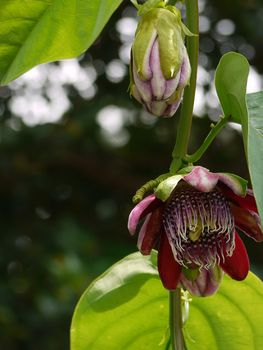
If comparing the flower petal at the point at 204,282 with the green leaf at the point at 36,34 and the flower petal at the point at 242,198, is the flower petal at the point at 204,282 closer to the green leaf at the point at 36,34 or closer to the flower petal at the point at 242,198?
the flower petal at the point at 242,198

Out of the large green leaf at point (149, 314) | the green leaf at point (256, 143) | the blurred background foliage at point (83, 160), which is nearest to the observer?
the green leaf at point (256, 143)

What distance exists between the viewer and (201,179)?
2.37ft

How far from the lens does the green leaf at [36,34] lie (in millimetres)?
827

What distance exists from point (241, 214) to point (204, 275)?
6 cm

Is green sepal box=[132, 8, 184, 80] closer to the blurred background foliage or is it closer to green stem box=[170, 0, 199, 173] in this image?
green stem box=[170, 0, 199, 173]

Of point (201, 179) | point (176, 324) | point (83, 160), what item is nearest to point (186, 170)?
point (201, 179)

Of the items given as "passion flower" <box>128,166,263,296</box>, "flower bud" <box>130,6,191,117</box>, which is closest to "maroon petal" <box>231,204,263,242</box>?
"passion flower" <box>128,166,263,296</box>

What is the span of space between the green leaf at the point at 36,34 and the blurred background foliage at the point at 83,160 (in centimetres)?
168

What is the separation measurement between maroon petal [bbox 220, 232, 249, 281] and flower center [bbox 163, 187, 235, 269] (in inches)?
0.7

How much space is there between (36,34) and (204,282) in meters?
0.27

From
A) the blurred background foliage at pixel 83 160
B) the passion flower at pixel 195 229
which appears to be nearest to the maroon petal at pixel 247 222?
the passion flower at pixel 195 229

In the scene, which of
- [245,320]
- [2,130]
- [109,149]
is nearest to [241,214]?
[245,320]

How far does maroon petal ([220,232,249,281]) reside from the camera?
31.1 inches

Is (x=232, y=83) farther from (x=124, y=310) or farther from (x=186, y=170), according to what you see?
(x=124, y=310)
